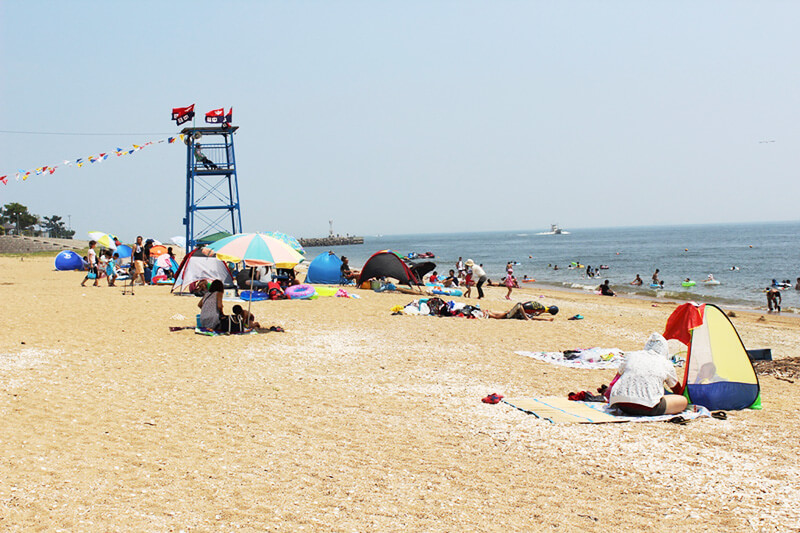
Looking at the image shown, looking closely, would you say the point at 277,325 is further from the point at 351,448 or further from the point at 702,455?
the point at 702,455

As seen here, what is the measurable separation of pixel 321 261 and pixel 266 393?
17.6 metres

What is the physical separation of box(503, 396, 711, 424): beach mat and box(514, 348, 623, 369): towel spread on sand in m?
2.79

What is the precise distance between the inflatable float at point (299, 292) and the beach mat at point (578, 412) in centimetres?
1115

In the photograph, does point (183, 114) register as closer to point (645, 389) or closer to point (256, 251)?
point (256, 251)

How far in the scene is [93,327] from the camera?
12.2m

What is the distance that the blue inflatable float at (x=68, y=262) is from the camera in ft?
99.9

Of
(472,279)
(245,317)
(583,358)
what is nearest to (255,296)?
(245,317)

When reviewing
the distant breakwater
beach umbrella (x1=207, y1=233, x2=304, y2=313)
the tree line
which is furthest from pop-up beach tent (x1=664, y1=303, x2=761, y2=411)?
the distant breakwater

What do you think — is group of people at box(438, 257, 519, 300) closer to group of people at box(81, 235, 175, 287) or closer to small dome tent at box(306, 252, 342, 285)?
small dome tent at box(306, 252, 342, 285)

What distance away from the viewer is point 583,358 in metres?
11.2

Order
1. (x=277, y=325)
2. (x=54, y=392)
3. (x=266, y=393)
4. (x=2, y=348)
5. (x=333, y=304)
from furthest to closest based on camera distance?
(x=333, y=304) → (x=277, y=325) → (x=2, y=348) → (x=266, y=393) → (x=54, y=392)

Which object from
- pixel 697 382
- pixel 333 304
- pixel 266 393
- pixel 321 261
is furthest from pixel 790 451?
pixel 321 261

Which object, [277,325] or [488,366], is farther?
[277,325]

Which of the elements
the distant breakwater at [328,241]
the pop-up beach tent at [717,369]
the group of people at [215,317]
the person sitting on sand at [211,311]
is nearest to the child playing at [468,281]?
the group of people at [215,317]
